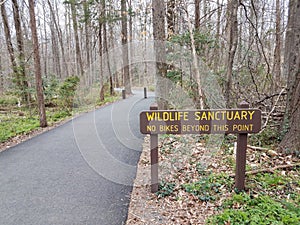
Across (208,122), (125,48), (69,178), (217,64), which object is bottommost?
(69,178)

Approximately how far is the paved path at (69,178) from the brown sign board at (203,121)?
4.34 feet

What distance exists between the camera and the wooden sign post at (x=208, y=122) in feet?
10.7

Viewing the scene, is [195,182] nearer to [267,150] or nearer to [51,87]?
[267,150]

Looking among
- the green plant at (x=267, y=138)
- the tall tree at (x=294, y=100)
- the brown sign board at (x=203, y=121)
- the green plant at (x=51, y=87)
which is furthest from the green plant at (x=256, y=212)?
the green plant at (x=51, y=87)

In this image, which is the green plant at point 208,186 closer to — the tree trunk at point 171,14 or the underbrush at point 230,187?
the underbrush at point 230,187

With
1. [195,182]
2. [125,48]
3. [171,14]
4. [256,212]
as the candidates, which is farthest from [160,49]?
[125,48]

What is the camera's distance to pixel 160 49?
8.12 m

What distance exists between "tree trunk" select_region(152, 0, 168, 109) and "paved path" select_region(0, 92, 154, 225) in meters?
1.91

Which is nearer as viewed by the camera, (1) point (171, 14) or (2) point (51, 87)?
(1) point (171, 14)

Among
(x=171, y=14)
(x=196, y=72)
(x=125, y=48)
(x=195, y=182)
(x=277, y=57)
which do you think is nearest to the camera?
(x=195, y=182)

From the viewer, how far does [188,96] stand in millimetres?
8164

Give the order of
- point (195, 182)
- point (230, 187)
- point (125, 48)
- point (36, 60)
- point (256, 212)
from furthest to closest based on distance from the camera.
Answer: point (125, 48), point (36, 60), point (195, 182), point (230, 187), point (256, 212)

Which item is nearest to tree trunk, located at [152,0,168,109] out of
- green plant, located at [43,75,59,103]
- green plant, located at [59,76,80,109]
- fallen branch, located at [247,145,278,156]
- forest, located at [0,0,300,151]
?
forest, located at [0,0,300,151]

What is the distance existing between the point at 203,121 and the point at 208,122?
2.9 inches
